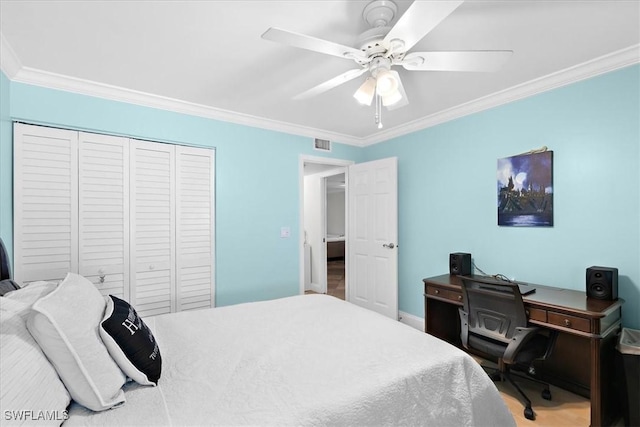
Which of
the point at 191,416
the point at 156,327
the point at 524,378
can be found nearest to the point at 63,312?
the point at 191,416

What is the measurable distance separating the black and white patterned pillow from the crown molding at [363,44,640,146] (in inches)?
130

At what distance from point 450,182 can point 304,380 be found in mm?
2768

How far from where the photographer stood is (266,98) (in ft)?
9.61

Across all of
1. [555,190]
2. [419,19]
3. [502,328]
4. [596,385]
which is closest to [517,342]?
[502,328]

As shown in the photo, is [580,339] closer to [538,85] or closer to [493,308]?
[493,308]

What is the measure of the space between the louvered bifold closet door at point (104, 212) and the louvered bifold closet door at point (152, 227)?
0.07 meters

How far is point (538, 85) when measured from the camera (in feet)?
8.52

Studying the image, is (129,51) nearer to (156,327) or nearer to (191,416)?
(156,327)

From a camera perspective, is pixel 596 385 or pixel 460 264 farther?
pixel 460 264

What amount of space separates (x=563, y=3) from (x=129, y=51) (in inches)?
104

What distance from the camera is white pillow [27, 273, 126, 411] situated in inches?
39.8

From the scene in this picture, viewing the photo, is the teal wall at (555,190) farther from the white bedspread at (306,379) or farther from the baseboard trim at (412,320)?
the white bedspread at (306,379)

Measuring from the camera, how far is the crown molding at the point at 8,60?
6.48 ft

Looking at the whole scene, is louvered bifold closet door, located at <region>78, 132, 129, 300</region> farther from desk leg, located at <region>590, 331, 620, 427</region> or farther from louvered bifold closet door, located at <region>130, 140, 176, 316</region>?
desk leg, located at <region>590, 331, 620, 427</region>
